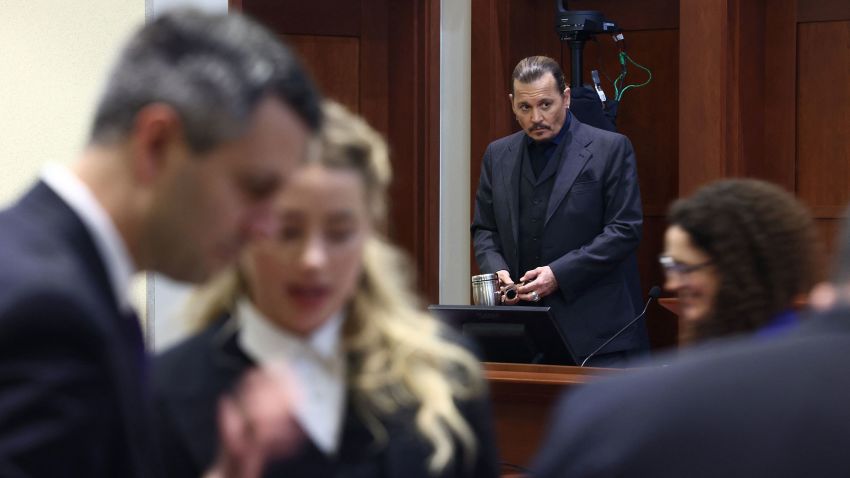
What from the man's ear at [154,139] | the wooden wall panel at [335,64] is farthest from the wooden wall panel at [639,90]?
the man's ear at [154,139]

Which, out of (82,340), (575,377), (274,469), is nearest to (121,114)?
(82,340)

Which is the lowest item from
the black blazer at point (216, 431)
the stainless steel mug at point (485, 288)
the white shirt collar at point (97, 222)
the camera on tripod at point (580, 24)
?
the stainless steel mug at point (485, 288)

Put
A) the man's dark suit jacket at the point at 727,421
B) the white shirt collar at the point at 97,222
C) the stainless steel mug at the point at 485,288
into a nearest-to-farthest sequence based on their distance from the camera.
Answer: the man's dark suit jacket at the point at 727,421, the white shirt collar at the point at 97,222, the stainless steel mug at the point at 485,288

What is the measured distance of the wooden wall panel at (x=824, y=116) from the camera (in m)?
5.04

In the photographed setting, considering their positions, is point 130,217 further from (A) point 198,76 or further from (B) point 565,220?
(B) point 565,220

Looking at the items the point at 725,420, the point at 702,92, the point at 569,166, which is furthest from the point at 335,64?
the point at 725,420

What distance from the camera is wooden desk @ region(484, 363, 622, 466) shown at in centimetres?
312

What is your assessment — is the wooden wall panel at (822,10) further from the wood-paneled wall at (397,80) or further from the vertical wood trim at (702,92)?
the wood-paneled wall at (397,80)

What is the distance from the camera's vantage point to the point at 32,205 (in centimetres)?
107

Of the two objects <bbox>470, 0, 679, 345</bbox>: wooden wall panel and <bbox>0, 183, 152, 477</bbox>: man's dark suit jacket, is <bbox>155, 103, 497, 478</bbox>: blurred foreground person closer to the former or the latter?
→ <bbox>0, 183, 152, 477</bbox>: man's dark suit jacket

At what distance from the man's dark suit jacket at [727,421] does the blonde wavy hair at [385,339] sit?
0.55m

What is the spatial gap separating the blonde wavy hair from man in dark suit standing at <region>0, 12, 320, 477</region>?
32 centimetres

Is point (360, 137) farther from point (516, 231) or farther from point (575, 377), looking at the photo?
point (516, 231)

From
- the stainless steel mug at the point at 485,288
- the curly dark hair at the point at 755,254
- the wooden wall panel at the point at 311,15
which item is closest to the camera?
the curly dark hair at the point at 755,254
